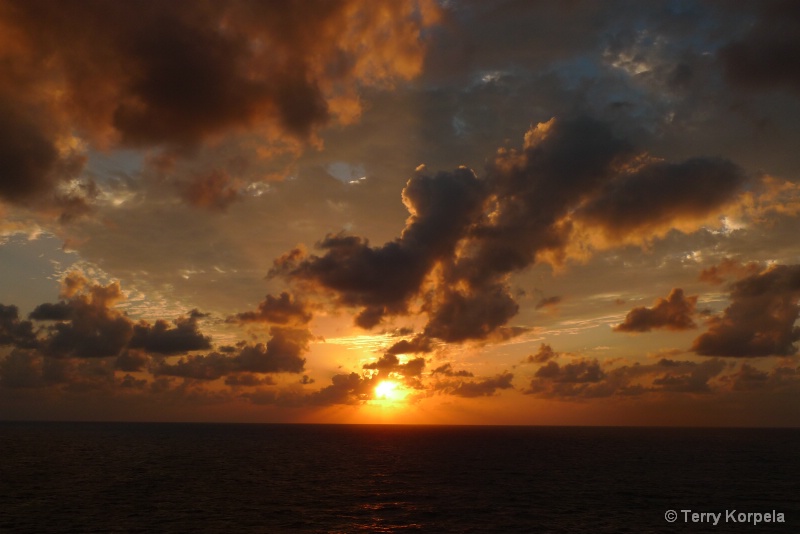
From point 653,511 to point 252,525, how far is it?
164ft

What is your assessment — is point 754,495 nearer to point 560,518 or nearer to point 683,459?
point 560,518

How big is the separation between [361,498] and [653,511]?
39.3 m

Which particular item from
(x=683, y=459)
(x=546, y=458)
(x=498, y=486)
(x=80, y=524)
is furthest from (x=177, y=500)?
(x=683, y=459)

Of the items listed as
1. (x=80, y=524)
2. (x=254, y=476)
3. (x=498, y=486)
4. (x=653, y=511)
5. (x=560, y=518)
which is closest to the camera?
(x=80, y=524)

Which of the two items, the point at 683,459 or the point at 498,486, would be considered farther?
the point at 683,459

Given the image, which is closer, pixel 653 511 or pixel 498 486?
pixel 653 511

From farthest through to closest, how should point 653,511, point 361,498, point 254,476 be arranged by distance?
point 254,476 → point 361,498 → point 653,511

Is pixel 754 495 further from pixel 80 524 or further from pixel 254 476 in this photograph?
pixel 80 524

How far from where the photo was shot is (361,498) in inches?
2918

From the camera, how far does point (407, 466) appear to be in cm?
12119

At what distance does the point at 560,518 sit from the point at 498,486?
26.4m

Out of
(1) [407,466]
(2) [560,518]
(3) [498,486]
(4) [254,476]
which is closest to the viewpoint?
(2) [560,518]

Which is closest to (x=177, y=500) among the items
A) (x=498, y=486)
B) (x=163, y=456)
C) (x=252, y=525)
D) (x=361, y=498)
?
(x=252, y=525)

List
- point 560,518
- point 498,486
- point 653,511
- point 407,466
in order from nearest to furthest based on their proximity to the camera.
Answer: point 560,518, point 653,511, point 498,486, point 407,466
